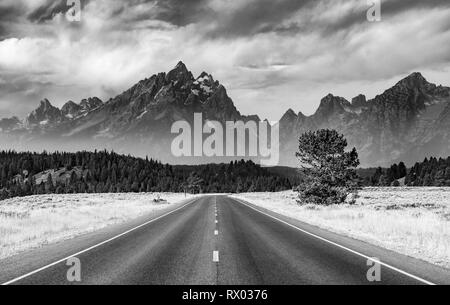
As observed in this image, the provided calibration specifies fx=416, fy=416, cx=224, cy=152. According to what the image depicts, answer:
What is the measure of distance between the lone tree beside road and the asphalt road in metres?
23.6

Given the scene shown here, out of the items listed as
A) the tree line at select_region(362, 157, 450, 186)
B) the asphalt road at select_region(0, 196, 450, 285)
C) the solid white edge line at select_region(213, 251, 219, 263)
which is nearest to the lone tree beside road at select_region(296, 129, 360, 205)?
the asphalt road at select_region(0, 196, 450, 285)

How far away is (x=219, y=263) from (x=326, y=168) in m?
30.4

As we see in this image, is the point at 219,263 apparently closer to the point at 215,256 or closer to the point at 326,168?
the point at 215,256

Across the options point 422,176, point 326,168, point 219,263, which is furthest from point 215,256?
point 422,176

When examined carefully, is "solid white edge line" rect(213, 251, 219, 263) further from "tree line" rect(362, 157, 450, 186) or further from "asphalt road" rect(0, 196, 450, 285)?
"tree line" rect(362, 157, 450, 186)

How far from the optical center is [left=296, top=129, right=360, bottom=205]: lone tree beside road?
3912cm

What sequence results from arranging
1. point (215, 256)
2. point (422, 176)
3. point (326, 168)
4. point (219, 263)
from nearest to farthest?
1. point (219, 263)
2. point (215, 256)
3. point (326, 168)
4. point (422, 176)

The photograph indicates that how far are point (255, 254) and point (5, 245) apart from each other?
9.58 meters

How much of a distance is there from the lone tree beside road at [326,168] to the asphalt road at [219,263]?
23.6 metres

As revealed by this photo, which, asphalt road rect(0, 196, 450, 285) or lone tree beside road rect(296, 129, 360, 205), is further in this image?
lone tree beside road rect(296, 129, 360, 205)

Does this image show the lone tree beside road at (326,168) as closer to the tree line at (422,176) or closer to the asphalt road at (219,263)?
the asphalt road at (219,263)

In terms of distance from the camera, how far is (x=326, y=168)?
39.3 m

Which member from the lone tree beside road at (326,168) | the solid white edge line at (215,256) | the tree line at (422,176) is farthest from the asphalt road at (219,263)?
the tree line at (422,176)
